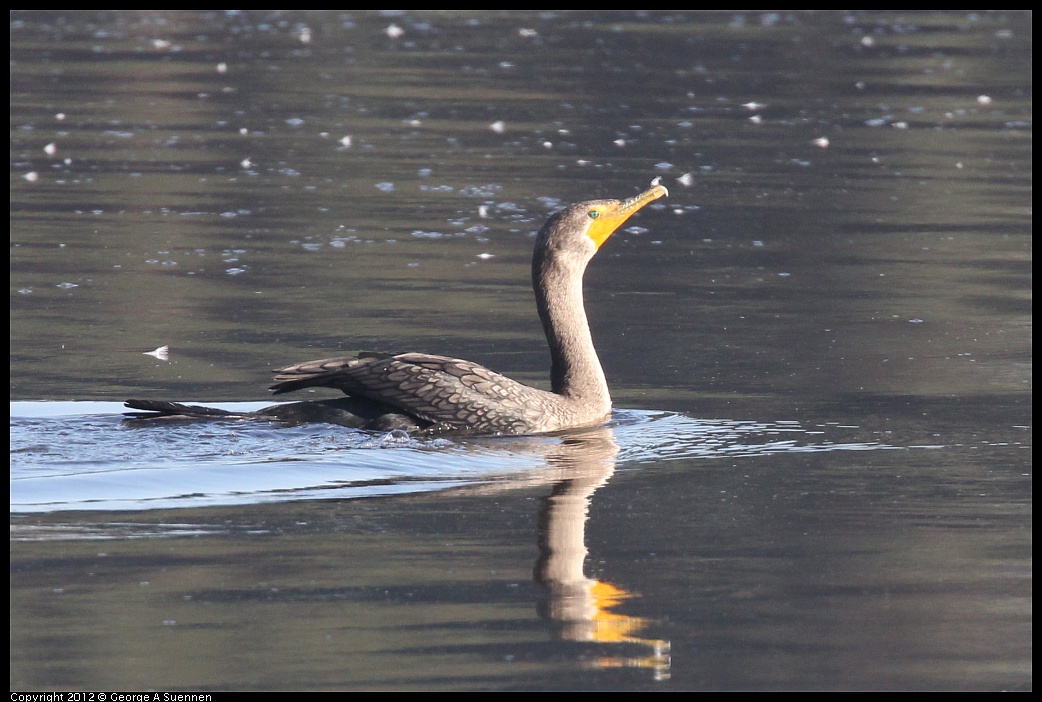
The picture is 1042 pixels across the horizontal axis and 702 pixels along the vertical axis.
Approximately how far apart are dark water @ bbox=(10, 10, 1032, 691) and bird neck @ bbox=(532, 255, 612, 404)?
0.41m

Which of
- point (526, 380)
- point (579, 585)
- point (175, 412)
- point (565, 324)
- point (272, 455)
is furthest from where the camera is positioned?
point (526, 380)

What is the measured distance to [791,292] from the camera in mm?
11883

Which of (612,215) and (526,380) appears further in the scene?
(526,380)

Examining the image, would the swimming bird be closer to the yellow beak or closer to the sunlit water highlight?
the sunlit water highlight

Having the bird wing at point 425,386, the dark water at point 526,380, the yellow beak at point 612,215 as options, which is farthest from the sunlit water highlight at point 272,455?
the yellow beak at point 612,215

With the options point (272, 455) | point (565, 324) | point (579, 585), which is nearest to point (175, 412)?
point (272, 455)

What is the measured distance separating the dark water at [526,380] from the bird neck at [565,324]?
1.35 feet

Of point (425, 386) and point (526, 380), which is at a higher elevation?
point (425, 386)

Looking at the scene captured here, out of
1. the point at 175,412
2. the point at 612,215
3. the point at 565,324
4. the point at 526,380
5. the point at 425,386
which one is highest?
the point at 612,215

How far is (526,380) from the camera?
9.51m

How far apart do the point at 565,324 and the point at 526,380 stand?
0.70 m

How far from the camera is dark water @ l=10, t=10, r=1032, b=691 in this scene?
5.56 meters

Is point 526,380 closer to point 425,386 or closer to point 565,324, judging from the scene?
point 565,324

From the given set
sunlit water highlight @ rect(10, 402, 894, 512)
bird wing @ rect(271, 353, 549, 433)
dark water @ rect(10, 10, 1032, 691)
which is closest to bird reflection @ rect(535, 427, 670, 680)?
dark water @ rect(10, 10, 1032, 691)
